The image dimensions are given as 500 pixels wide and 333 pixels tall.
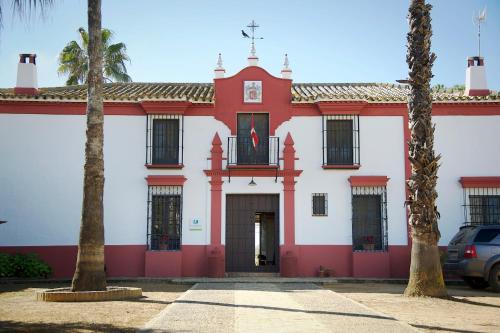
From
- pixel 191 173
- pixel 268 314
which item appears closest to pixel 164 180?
pixel 191 173

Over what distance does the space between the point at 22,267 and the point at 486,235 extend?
39.6 feet

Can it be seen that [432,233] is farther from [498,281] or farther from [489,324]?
[489,324]

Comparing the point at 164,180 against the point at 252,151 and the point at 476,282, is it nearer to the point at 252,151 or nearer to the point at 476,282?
the point at 252,151

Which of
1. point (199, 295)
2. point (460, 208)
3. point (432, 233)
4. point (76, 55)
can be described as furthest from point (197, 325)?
point (76, 55)

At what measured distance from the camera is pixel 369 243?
59.2ft

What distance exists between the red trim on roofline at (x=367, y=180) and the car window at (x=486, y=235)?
4193mm

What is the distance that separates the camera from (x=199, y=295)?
1214cm

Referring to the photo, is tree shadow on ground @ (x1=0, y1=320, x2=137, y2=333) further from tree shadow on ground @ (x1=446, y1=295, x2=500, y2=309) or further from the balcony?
the balcony

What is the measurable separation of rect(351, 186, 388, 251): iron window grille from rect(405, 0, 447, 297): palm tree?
5344 millimetres

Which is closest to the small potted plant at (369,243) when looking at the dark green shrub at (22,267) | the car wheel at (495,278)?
the car wheel at (495,278)

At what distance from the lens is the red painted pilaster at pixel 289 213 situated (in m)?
17.7

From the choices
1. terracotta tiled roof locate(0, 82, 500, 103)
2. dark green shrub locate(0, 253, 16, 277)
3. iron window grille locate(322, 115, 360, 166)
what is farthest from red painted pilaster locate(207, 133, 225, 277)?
dark green shrub locate(0, 253, 16, 277)

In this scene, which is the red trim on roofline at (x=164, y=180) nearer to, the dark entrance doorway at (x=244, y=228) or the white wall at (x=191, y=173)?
the white wall at (x=191, y=173)

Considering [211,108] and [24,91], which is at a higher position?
[24,91]
